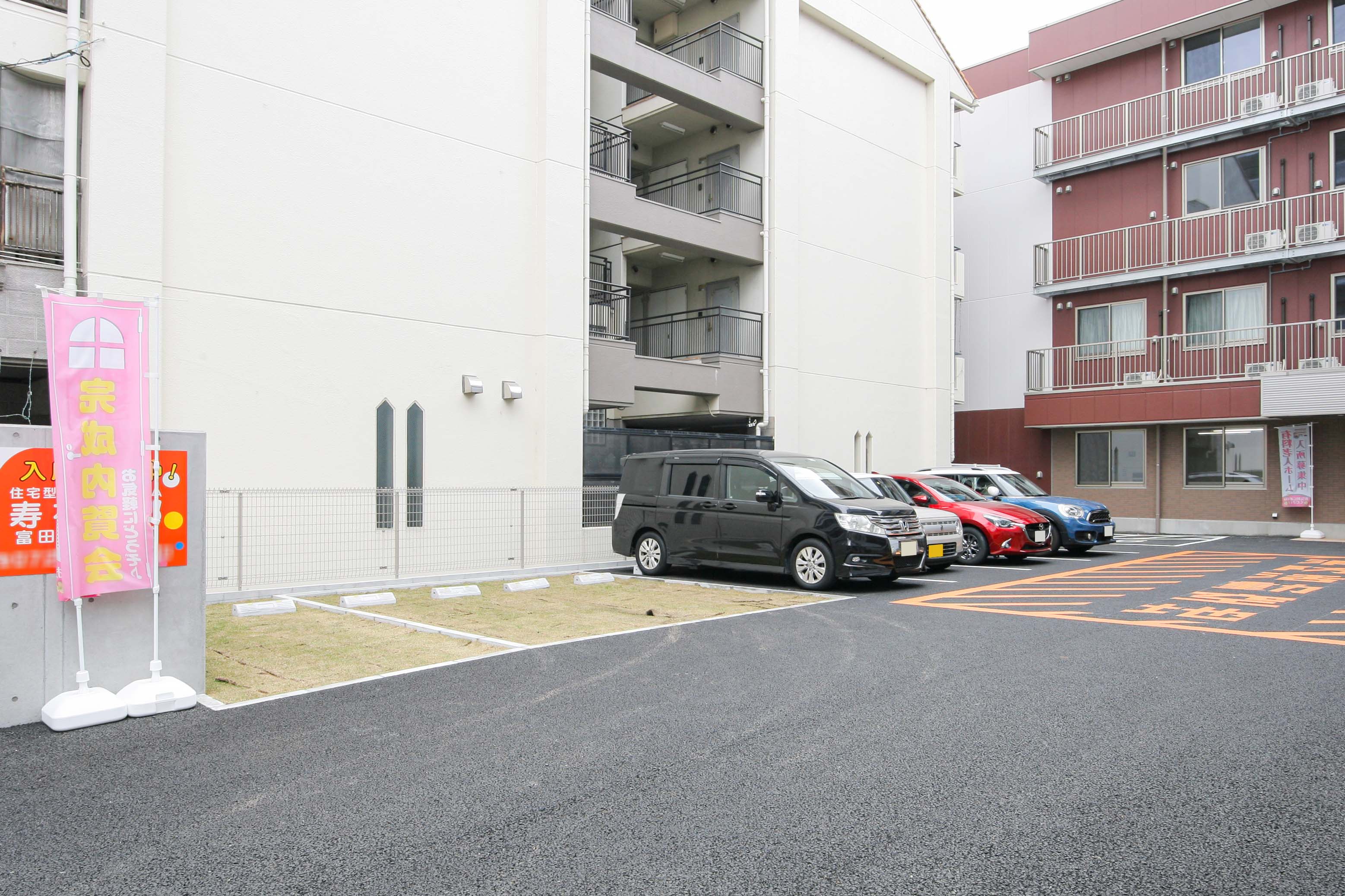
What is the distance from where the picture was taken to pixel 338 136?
13344 millimetres

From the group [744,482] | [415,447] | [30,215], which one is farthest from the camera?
[415,447]

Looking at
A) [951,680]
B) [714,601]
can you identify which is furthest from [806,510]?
[951,680]

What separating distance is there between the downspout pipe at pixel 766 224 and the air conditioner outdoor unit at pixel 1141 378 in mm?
11297

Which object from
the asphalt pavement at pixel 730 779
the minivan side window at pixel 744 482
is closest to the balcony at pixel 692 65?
the minivan side window at pixel 744 482

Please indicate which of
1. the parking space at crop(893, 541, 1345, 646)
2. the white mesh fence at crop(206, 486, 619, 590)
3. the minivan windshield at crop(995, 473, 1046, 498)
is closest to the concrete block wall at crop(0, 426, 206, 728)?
the white mesh fence at crop(206, 486, 619, 590)

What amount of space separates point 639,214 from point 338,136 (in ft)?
20.0

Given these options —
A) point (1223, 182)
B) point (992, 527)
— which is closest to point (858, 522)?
point (992, 527)

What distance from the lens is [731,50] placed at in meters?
20.4

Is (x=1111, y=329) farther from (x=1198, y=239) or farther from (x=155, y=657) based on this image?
(x=155, y=657)

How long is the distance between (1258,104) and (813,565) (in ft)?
63.9

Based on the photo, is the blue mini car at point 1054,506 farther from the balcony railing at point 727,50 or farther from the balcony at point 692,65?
the balcony railing at point 727,50

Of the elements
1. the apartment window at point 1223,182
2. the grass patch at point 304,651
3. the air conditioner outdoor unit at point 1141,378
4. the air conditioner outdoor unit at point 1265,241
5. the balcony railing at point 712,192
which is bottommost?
the grass patch at point 304,651

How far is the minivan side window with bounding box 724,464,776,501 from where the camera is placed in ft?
41.7

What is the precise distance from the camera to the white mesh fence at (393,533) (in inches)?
442
